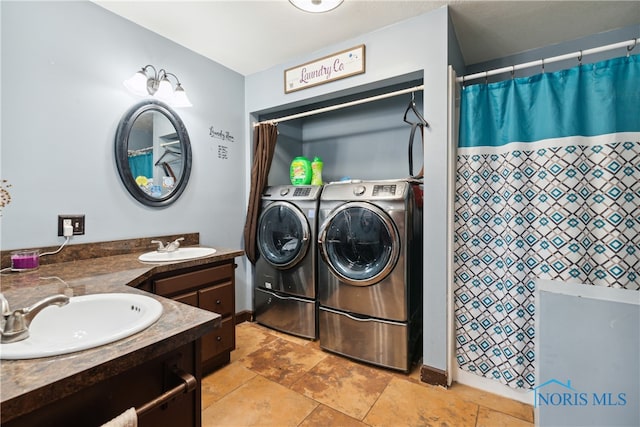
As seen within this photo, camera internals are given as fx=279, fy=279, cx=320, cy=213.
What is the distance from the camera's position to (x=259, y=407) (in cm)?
166

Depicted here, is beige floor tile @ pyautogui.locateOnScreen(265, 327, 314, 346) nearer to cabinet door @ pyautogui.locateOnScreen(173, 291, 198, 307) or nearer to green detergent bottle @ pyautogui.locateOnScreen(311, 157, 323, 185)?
cabinet door @ pyautogui.locateOnScreen(173, 291, 198, 307)

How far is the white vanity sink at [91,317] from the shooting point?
0.88m

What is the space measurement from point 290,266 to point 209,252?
71cm

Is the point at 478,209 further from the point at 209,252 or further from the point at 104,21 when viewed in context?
the point at 104,21

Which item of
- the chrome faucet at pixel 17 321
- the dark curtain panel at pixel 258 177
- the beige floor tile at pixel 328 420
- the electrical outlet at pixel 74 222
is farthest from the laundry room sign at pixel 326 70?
the beige floor tile at pixel 328 420

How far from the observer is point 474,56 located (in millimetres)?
2463

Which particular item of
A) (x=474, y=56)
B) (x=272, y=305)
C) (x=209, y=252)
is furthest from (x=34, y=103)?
(x=474, y=56)

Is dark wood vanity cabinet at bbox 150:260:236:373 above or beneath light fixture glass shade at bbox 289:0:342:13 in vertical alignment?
beneath

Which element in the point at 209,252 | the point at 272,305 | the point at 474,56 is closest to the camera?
the point at 209,252

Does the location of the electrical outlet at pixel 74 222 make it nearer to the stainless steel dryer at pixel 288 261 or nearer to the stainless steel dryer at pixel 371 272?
the stainless steel dryer at pixel 288 261

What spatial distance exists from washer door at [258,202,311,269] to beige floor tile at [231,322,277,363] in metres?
0.65

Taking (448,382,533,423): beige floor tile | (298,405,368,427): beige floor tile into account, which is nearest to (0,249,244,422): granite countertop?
(298,405,368,427): beige floor tile

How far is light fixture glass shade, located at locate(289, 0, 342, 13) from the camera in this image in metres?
1.75

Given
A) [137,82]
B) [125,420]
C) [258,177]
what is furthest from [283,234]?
[125,420]
